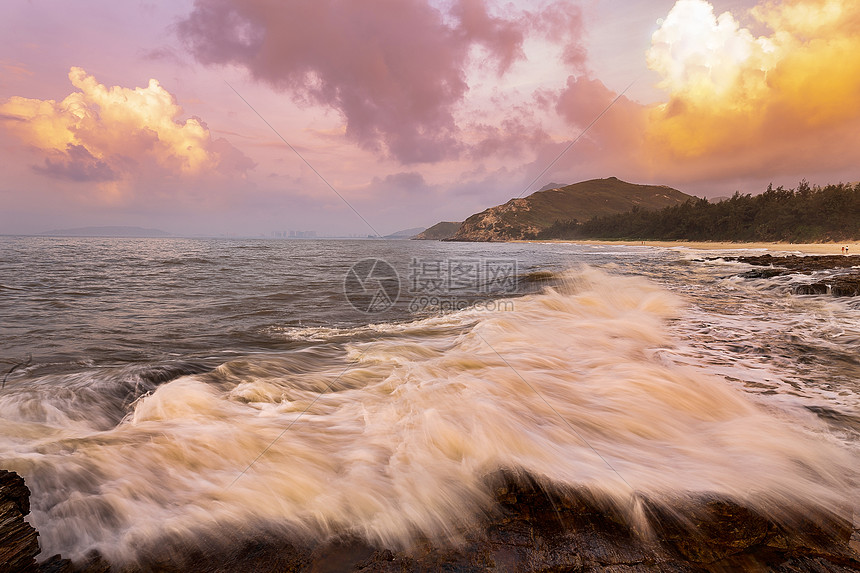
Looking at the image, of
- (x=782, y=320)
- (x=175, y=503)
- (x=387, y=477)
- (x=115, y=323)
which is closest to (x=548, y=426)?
(x=387, y=477)

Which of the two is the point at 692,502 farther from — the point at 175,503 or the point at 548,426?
the point at 175,503

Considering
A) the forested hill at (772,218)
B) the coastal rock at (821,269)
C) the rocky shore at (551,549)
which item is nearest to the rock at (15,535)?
the rocky shore at (551,549)

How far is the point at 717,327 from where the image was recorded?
8781 mm

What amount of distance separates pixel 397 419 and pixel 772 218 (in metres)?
91.6

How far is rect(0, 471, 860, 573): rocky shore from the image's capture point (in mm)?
2279

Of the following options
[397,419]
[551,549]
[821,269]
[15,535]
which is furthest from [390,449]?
[821,269]

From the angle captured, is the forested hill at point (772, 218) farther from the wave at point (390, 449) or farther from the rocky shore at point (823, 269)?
the wave at point (390, 449)

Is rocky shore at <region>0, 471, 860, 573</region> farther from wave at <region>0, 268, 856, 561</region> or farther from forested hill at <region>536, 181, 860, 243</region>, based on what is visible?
forested hill at <region>536, 181, 860, 243</region>

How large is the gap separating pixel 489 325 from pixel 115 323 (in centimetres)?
1018

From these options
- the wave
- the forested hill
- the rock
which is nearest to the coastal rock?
the wave

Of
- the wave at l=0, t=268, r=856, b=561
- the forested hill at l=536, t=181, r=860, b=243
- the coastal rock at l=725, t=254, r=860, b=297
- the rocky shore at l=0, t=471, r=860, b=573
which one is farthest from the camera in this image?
the forested hill at l=536, t=181, r=860, b=243

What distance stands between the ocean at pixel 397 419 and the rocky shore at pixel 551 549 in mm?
159

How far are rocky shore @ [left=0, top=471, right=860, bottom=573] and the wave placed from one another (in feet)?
0.51

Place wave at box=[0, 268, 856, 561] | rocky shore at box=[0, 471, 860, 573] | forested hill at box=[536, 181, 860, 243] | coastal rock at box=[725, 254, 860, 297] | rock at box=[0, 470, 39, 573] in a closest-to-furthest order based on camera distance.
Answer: rock at box=[0, 470, 39, 573] → rocky shore at box=[0, 471, 860, 573] → wave at box=[0, 268, 856, 561] → coastal rock at box=[725, 254, 860, 297] → forested hill at box=[536, 181, 860, 243]
